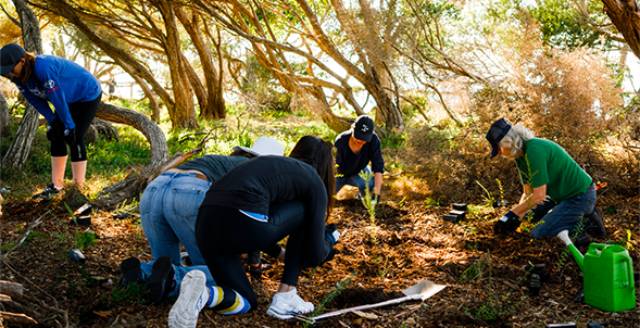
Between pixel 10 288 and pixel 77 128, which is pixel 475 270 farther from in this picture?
pixel 77 128

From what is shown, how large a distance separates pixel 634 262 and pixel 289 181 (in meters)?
2.63

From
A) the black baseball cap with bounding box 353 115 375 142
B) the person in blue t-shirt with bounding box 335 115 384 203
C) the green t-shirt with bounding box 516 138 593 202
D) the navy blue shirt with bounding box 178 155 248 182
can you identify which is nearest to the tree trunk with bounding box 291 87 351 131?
the person in blue t-shirt with bounding box 335 115 384 203

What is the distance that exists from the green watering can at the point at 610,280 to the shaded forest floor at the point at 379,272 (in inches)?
2.4

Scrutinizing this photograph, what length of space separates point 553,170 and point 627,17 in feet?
7.58

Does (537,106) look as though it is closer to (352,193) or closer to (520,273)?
(352,193)

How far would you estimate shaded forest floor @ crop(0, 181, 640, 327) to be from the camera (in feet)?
10.9

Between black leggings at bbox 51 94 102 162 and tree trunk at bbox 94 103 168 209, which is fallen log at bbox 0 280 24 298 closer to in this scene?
tree trunk at bbox 94 103 168 209

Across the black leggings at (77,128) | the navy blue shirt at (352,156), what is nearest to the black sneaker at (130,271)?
the black leggings at (77,128)

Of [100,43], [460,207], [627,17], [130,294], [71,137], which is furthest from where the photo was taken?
[100,43]

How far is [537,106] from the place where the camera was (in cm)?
643

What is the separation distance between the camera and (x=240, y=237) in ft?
10.00

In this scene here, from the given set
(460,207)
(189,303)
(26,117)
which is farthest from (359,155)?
(26,117)

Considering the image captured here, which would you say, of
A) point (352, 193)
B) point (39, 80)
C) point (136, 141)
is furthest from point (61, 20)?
point (352, 193)

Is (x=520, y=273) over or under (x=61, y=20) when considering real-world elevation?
under
